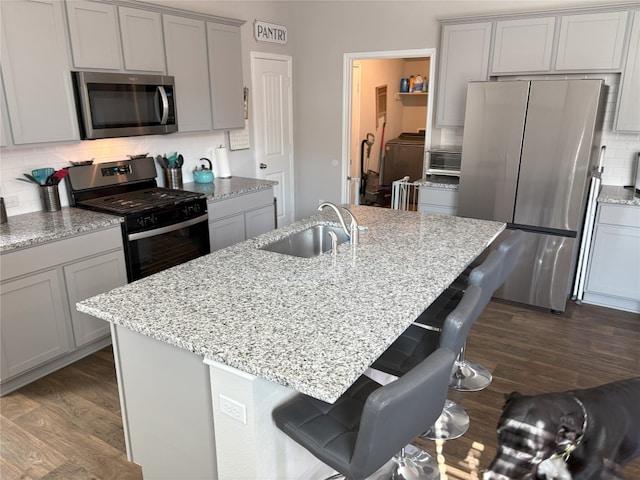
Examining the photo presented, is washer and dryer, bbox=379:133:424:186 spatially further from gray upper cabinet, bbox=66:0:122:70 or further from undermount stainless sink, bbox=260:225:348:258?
gray upper cabinet, bbox=66:0:122:70

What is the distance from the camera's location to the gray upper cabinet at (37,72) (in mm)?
Answer: 2779

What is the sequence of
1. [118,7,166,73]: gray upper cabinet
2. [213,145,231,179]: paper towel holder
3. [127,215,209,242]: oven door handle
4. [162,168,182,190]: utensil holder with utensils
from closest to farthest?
[127,215,209,242]: oven door handle < [118,7,166,73]: gray upper cabinet < [162,168,182,190]: utensil holder with utensils < [213,145,231,179]: paper towel holder

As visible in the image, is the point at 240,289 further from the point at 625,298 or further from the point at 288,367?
the point at 625,298

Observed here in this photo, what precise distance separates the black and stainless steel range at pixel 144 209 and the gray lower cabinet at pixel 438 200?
2043 mm

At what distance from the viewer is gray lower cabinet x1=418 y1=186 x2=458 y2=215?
14.3ft

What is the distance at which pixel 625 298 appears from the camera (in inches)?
151

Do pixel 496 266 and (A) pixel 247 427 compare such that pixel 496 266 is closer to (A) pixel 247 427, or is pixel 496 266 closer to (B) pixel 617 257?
A: (A) pixel 247 427

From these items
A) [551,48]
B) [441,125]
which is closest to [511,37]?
[551,48]

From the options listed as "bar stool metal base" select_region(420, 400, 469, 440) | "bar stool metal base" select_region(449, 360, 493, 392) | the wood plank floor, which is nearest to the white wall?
the wood plank floor

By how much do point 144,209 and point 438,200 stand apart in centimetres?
262

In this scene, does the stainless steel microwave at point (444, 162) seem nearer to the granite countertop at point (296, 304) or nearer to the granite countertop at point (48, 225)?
the granite countertop at point (296, 304)

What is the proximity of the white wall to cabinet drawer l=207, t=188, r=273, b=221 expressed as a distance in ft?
2.38

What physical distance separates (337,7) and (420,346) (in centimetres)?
435

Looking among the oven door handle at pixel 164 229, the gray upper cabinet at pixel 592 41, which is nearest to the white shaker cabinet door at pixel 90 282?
the oven door handle at pixel 164 229
